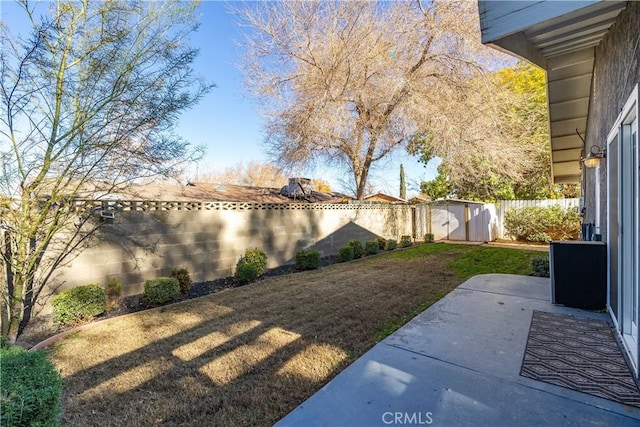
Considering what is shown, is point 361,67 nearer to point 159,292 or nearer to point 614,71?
point 614,71

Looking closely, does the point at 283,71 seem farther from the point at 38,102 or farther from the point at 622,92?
the point at 622,92

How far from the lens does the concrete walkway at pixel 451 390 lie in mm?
1954

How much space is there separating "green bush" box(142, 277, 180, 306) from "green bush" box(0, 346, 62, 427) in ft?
10.4

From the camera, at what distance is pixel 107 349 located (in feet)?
10.8

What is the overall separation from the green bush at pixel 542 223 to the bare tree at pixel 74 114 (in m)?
12.9

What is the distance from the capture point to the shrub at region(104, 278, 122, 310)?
4.66m

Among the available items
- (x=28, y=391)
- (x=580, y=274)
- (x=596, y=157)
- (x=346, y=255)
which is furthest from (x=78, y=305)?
(x=596, y=157)

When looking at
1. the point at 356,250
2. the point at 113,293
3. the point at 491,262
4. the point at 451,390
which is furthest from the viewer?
the point at 356,250

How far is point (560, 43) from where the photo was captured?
12.5 ft

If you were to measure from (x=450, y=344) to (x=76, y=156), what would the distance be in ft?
16.2

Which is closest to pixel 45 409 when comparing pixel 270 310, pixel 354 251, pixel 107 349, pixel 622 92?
pixel 107 349

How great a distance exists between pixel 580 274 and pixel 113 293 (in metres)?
6.77

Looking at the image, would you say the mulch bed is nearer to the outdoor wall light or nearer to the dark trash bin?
the dark trash bin

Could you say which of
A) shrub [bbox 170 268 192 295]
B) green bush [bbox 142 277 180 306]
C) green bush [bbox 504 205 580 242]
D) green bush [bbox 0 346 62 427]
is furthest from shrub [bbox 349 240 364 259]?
green bush [bbox 0 346 62 427]
